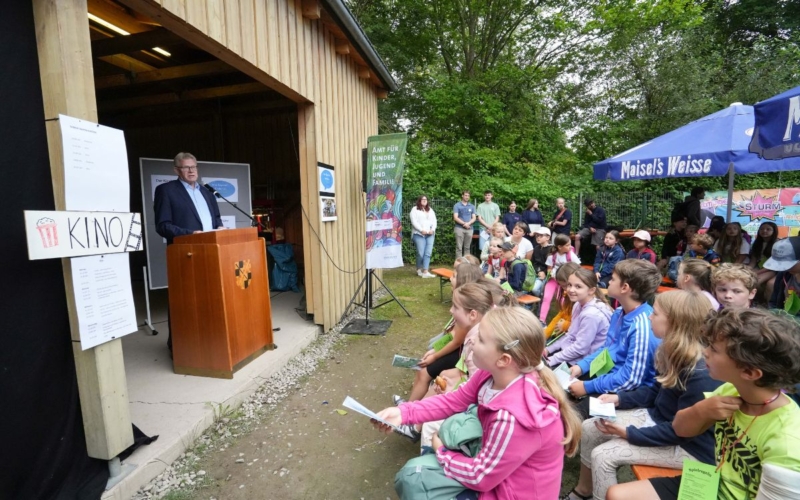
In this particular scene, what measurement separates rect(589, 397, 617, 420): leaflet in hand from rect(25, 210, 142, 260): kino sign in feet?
8.29

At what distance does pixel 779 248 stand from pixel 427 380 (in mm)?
3776

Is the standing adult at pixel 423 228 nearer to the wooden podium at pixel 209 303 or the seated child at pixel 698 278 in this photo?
the wooden podium at pixel 209 303

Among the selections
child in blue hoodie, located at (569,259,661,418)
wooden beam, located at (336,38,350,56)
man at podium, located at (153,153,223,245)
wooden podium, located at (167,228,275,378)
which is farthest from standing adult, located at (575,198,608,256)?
man at podium, located at (153,153,223,245)

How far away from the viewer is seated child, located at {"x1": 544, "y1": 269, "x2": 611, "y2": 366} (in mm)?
2781

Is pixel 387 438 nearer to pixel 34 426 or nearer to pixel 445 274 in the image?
pixel 34 426

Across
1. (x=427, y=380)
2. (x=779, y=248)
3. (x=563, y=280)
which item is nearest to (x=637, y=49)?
(x=779, y=248)

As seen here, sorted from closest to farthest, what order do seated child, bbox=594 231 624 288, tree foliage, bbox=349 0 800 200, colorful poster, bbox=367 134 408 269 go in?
colorful poster, bbox=367 134 408 269 → seated child, bbox=594 231 624 288 → tree foliage, bbox=349 0 800 200

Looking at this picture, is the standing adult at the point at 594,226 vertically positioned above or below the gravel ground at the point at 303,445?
above

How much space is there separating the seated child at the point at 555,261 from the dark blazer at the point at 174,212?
12.3 ft

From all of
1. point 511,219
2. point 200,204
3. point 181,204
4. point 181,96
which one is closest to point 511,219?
point 511,219

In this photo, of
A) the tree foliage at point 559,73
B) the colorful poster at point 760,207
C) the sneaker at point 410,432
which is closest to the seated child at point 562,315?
the sneaker at point 410,432

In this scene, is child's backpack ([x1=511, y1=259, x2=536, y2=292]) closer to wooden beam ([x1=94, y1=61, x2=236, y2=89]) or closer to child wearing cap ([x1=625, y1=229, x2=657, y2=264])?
child wearing cap ([x1=625, y1=229, x2=657, y2=264])

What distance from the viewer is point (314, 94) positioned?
4578mm

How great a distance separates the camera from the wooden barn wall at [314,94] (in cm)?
294
